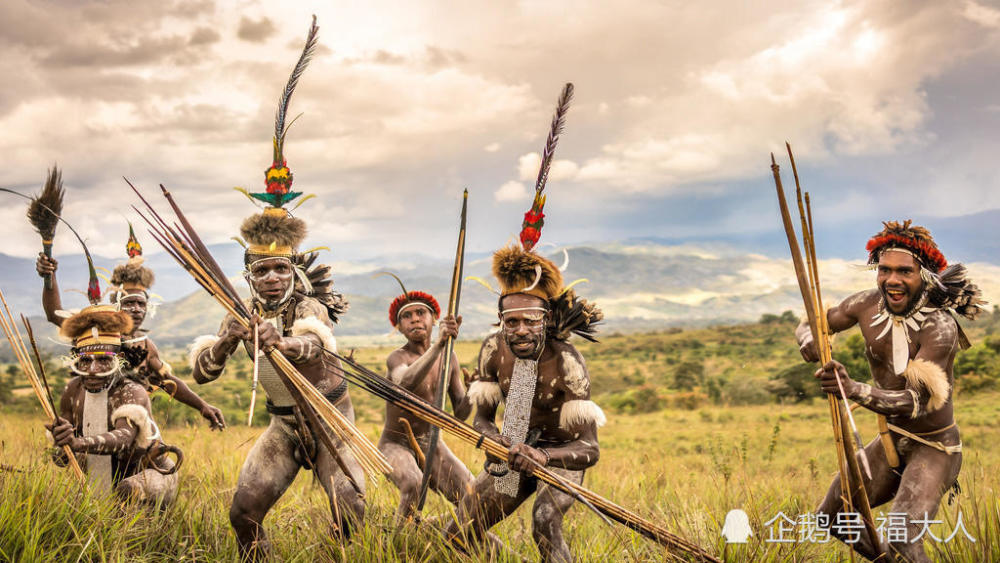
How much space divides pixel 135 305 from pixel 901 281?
6.44 m

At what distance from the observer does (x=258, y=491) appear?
4.95m

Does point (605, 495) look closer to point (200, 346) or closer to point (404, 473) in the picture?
point (404, 473)

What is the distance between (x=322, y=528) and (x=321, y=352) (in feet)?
3.89

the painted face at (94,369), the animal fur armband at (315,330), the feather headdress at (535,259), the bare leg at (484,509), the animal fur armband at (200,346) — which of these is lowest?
the bare leg at (484,509)

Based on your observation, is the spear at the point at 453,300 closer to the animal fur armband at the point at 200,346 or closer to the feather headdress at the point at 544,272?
the feather headdress at the point at 544,272

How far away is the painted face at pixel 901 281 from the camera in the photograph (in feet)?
15.1

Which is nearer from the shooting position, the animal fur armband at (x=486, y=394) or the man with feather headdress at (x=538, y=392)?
the man with feather headdress at (x=538, y=392)

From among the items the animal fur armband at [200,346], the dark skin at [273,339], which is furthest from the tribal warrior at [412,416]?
the animal fur armband at [200,346]

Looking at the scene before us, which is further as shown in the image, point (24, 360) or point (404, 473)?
point (404, 473)

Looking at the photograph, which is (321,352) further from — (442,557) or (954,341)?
(954,341)

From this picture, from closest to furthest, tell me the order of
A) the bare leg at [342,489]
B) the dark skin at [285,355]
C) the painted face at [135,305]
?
the dark skin at [285,355], the bare leg at [342,489], the painted face at [135,305]

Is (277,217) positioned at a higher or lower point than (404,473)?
higher

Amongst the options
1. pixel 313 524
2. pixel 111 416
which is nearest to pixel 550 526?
pixel 313 524

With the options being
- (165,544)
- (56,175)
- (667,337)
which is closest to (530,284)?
(165,544)
